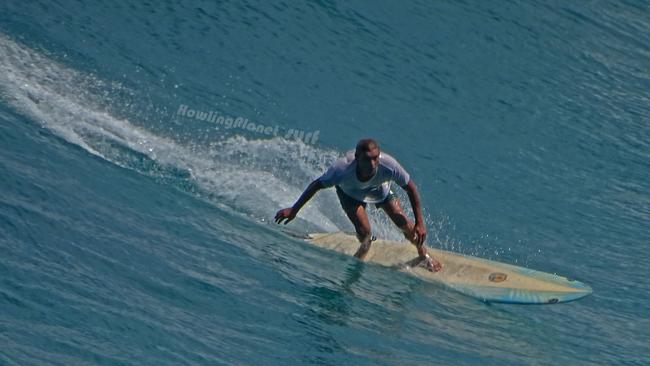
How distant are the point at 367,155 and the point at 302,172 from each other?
13.0ft

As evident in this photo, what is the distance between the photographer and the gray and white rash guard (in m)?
11.5

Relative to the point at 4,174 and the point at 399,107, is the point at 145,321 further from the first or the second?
the point at 399,107

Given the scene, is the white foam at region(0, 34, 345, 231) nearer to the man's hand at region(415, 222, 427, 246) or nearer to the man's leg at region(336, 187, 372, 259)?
the man's leg at region(336, 187, 372, 259)

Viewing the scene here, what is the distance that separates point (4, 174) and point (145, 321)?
2997 millimetres

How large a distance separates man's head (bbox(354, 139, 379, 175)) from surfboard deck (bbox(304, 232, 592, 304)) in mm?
1319

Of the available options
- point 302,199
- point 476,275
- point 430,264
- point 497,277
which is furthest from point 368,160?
point 497,277

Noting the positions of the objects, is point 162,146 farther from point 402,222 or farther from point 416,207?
point 416,207

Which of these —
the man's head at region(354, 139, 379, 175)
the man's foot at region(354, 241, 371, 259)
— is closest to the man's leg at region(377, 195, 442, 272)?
the man's foot at region(354, 241, 371, 259)

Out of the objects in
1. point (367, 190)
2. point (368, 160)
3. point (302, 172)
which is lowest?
point (302, 172)

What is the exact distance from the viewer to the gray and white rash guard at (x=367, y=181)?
11.5 meters

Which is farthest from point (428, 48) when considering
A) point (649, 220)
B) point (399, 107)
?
point (649, 220)

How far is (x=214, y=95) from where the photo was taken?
17000mm

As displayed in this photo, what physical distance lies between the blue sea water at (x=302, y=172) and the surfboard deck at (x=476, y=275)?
20 cm

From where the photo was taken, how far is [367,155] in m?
11.1
